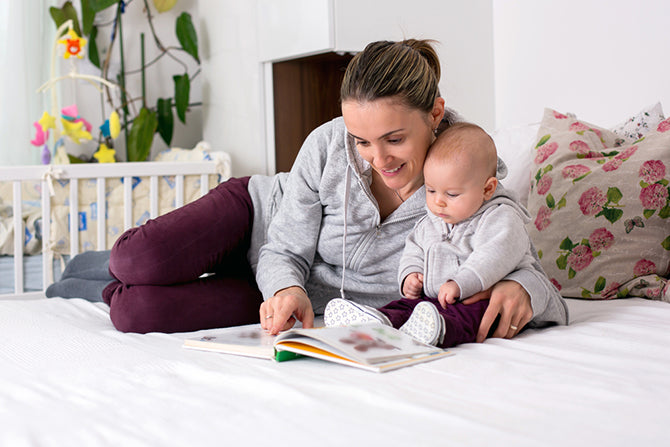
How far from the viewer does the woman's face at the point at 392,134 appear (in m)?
1.13

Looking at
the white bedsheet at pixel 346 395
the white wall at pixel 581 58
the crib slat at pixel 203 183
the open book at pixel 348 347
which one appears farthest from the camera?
the crib slat at pixel 203 183

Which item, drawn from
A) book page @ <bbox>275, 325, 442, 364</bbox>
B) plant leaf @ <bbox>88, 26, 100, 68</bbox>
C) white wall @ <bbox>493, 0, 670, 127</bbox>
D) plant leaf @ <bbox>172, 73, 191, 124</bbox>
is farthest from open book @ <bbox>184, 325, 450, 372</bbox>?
plant leaf @ <bbox>88, 26, 100, 68</bbox>

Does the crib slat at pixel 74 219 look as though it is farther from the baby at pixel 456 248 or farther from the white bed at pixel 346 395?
the baby at pixel 456 248

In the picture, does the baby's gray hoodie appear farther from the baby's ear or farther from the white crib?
the white crib

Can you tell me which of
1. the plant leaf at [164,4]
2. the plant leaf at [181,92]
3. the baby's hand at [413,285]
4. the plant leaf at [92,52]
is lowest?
the baby's hand at [413,285]

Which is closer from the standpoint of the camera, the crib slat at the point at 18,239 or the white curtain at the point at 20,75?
the crib slat at the point at 18,239

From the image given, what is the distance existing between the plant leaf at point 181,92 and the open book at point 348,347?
2014 millimetres

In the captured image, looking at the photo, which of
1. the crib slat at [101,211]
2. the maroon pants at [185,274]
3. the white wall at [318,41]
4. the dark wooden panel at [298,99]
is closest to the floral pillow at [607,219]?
the maroon pants at [185,274]

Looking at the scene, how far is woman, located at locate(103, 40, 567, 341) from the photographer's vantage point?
1147mm

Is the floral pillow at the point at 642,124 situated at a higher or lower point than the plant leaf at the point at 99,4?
lower

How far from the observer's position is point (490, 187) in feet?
3.83

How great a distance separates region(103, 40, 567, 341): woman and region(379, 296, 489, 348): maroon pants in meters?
0.04

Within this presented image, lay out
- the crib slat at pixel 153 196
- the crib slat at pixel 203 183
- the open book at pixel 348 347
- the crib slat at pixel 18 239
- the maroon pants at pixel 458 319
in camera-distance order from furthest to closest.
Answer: the crib slat at pixel 203 183 → the crib slat at pixel 153 196 → the crib slat at pixel 18 239 → the maroon pants at pixel 458 319 → the open book at pixel 348 347

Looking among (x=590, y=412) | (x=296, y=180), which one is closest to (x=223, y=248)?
(x=296, y=180)
